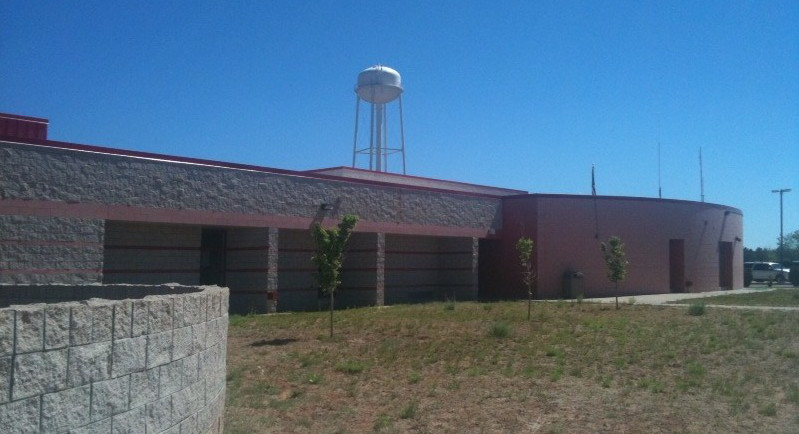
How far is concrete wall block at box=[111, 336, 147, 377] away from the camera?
5719 millimetres

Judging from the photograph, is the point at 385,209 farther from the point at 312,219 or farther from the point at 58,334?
the point at 58,334

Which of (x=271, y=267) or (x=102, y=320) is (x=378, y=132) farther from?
(x=102, y=320)

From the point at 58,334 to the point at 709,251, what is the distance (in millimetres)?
38834

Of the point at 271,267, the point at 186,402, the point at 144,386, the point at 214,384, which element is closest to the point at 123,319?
the point at 144,386

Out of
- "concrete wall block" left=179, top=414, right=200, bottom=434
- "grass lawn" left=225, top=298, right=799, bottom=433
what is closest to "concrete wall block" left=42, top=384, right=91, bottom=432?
"concrete wall block" left=179, top=414, right=200, bottom=434

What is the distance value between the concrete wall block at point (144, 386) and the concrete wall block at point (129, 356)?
0.24ft

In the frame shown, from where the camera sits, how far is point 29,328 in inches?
190

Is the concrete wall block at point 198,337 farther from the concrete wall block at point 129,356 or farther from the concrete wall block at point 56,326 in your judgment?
the concrete wall block at point 56,326

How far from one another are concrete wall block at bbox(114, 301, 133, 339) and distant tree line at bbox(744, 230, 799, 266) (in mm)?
84987

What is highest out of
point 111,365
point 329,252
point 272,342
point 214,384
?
point 329,252

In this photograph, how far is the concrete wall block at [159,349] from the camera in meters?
6.24

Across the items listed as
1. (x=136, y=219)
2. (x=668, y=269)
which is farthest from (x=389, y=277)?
(x=668, y=269)

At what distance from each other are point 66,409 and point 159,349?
133cm

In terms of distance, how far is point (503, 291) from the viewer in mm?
33312
